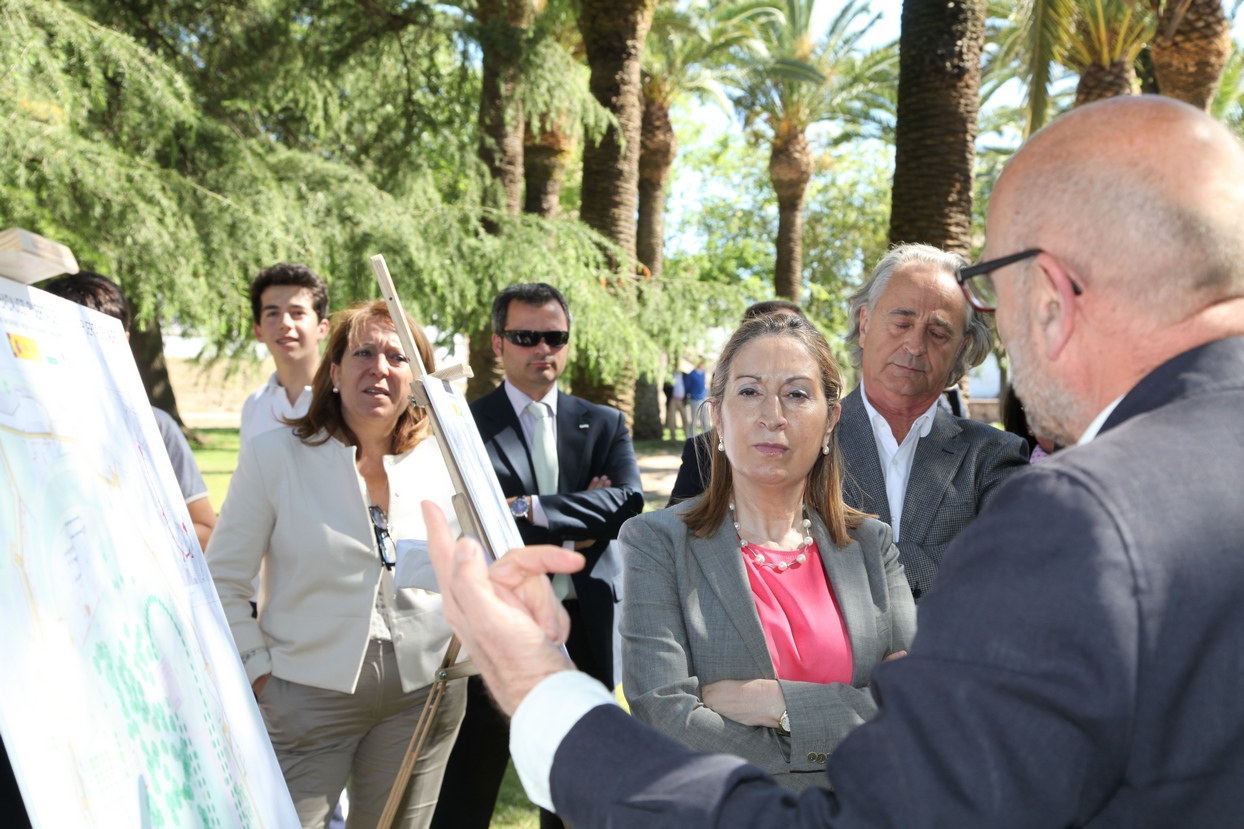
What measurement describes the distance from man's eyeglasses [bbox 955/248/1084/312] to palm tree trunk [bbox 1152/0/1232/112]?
45.0ft

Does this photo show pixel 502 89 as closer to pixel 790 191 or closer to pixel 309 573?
pixel 309 573

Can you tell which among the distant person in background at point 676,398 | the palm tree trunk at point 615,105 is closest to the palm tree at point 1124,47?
the palm tree trunk at point 615,105

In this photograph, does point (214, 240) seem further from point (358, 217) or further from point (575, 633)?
point (575, 633)

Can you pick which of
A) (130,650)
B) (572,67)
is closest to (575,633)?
(130,650)

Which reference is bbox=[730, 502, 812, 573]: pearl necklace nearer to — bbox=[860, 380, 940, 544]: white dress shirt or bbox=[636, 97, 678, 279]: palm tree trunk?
bbox=[860, 380, 940, 544]: white dress shirt

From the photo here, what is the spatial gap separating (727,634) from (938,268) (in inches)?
61.6

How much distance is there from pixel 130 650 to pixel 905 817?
4.24 ft

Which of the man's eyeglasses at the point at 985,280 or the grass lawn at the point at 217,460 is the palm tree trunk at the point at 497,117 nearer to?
the grass lawn at the point at 217,460

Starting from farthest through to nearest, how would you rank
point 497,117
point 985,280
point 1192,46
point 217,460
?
point 217,460
point 1192,46
point 497,117
point 985,280

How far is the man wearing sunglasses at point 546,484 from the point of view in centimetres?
373

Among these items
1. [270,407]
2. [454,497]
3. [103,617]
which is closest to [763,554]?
[454,497]

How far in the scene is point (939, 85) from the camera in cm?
723

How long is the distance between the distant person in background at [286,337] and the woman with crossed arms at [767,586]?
2.43 meters

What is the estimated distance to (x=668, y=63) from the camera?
19.8m
